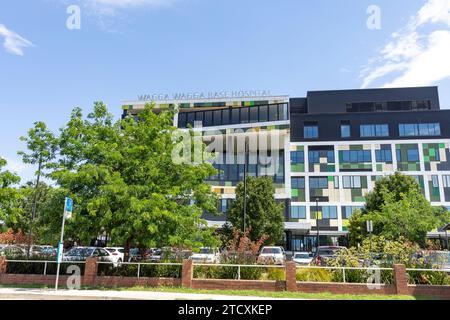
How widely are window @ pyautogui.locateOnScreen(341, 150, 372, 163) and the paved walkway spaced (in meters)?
43.0

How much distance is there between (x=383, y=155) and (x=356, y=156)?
135 inches

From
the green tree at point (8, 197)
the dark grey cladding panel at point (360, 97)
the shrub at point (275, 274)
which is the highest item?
the dark grey cladding panel at point (360, 97)

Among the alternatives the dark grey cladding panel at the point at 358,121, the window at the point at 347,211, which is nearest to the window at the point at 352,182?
the window at the point at 347,211

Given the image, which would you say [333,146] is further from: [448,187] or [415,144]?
[448,187]

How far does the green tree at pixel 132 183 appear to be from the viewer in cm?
1595

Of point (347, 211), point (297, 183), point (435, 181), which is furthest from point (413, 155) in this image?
point (297, 183)

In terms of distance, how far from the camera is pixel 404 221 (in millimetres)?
30438

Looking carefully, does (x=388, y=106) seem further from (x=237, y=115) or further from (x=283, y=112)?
(x=237, y=115)

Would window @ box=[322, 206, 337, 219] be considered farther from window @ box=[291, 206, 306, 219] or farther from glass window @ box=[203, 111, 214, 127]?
glass window @ box=[203, 111, 214, 127]

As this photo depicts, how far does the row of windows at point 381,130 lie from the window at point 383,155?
2052 mm

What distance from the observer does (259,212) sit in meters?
35.9

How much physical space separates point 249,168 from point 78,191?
34.3m

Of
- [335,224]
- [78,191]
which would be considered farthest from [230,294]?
[335,224]

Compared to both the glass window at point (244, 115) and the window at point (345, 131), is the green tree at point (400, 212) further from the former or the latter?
the glass window at point (244, 115)
